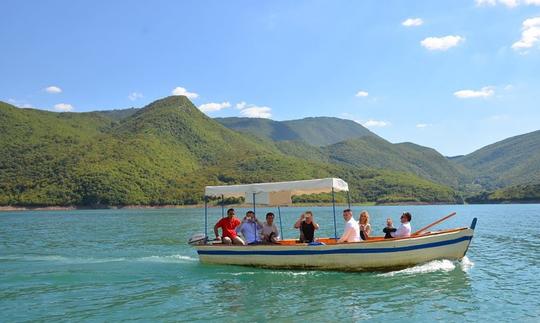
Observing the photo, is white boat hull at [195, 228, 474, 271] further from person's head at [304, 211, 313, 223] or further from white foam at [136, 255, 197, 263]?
white foam at [136, 255, 197, 263]

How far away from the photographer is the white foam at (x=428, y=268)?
19484mm

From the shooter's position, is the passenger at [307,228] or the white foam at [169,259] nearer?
the passenger at [307,228]

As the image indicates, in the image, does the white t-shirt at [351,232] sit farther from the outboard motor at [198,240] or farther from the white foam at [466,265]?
the outboard motor at [198,240]

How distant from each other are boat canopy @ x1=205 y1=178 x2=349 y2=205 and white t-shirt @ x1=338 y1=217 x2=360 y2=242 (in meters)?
1.51

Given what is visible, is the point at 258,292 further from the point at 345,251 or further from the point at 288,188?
the point at 288,188

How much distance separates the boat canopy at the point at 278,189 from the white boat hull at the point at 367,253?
2.42 m

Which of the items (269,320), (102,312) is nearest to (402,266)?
(269,320)

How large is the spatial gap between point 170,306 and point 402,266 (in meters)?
9.60

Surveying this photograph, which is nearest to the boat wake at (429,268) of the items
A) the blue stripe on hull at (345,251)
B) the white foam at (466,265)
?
the blue stripe on hull at (345,251)

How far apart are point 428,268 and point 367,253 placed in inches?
110

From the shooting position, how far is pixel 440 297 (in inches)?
630

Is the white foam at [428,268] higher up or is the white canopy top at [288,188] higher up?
the white canopy top at [288,188]

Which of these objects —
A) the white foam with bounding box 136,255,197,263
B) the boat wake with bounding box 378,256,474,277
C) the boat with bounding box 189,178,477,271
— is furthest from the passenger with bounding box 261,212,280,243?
the white foam with bounding box 136,255,197,263

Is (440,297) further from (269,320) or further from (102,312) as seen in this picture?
(102,312)
